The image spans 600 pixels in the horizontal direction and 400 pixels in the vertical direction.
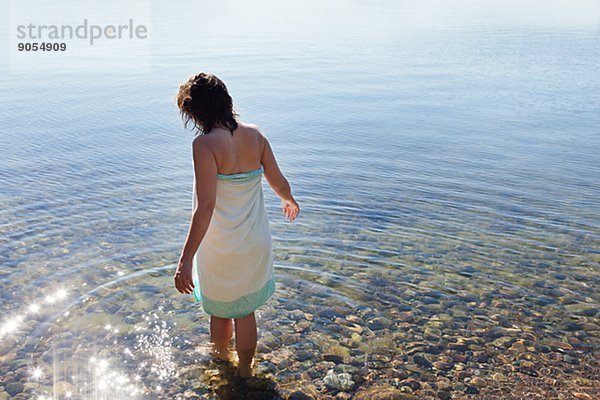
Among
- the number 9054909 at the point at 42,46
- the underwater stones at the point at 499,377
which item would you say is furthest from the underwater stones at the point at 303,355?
the number 9054909 at the point at 42,46

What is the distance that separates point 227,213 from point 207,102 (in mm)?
859

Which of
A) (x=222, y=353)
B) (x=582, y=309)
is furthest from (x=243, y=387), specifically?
(x=582, y=309)

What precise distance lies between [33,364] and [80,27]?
3373 cm

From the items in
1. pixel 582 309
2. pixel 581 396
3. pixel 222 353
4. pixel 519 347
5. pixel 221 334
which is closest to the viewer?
pixel 581 396

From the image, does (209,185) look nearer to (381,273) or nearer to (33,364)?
(33,364)

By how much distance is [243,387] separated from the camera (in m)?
5.53

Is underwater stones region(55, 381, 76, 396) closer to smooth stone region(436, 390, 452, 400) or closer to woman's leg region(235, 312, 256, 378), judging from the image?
woman's leg region(235, 312, 256, 378)

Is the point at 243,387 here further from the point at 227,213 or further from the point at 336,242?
the point at 336,242

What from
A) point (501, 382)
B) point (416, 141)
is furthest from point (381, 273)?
point (416, 141)

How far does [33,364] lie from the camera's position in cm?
579

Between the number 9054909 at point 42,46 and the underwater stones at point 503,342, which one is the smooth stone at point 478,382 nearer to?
the underwater stones at point 503,342

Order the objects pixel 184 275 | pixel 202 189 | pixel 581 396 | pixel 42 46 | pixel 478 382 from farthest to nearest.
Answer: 1. pixel 42 46
2. pixel 478 382
3. pixel 581 396
4. pixel 184 275
5. pixel 202 189

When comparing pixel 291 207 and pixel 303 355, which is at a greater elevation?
pixel 291 207

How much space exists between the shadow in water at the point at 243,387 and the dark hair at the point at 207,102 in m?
2.19
